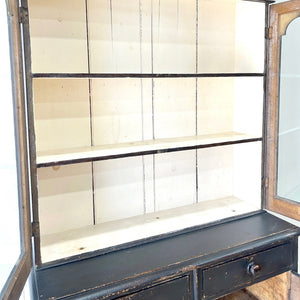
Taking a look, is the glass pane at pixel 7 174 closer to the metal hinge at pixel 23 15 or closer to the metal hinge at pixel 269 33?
the metal hinge at pixel 23 15

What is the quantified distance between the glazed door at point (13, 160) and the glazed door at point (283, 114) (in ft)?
4.29

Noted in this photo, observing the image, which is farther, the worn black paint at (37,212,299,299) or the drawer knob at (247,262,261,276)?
the drawer knob at (247,262,261,276)

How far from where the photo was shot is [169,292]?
1409 mm

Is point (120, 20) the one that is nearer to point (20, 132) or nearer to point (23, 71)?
point (23, 71)

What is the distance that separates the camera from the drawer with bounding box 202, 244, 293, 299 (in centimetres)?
150

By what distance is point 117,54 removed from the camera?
1.76m

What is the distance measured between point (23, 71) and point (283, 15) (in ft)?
4.41

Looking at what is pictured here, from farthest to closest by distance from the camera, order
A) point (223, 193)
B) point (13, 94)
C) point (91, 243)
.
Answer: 1. point (223, 193)
2. point (91, 243)
3. point (13, 94)

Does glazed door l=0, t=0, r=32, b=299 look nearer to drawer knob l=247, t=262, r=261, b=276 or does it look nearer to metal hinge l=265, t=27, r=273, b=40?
drawer knob l=247, t=262, r=261, b=276

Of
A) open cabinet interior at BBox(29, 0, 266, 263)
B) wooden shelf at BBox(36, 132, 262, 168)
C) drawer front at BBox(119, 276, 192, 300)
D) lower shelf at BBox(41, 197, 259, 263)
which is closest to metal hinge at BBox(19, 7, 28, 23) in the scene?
open cabinet interior at BBox(29, 0, 266, 263)

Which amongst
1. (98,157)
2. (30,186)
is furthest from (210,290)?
(30,186)

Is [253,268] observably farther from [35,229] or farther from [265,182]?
[35,229]

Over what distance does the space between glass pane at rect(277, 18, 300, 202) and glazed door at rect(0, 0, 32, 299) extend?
1.35m

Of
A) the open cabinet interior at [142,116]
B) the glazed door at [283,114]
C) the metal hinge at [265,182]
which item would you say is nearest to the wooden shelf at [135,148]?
the open cabinet interior at [142,116]
